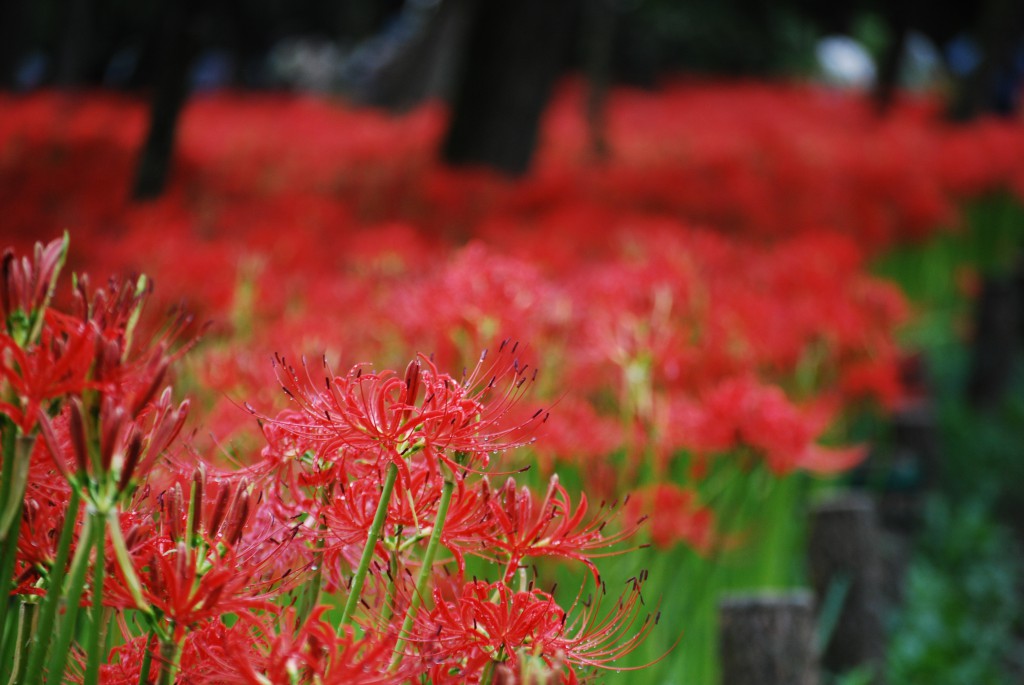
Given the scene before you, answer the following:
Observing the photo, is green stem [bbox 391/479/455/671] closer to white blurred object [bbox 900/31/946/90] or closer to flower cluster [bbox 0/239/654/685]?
flower cluster [bbox 0/239/654/685]

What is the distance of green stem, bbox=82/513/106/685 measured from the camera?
0.65 metres

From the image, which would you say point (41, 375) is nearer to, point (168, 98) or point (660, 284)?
point (660, 284)

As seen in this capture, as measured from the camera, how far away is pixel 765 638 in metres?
2.08

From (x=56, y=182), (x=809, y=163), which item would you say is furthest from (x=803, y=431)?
(x=809, y=163)

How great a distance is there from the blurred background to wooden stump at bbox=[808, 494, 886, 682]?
0.01 metres

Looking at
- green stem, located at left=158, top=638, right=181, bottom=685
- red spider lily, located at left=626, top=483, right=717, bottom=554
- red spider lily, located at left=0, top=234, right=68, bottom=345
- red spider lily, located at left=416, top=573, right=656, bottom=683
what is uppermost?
red spider lily, located at left=0, top=234, right=68, bottom=345

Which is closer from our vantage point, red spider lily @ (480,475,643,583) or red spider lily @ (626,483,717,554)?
red spider lily @ (480,475,643,583)

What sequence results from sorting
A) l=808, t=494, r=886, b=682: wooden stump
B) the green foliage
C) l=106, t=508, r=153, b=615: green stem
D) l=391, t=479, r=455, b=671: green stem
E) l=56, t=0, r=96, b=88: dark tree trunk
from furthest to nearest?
l=56, t=0, r=96, b=88: dark tree trunk, the green foliage, l=808, t=494, r=886, b=682: wooden stump, l=391, t=479, r=455, b=671: green stem, l=106, t=508, r=153, b=615: green stem

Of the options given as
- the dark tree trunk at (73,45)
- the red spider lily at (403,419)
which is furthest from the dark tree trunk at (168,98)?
the red spider lily at (403,419)

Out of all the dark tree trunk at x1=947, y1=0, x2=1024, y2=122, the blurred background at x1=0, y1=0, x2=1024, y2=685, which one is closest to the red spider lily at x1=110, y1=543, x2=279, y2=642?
the blurred background at x1=0, y1=0, x2=1024, y2=685

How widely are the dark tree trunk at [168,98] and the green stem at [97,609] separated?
3564 mm

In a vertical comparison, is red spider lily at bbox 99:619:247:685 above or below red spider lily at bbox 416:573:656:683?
below

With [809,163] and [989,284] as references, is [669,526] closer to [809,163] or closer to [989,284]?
[989,284]

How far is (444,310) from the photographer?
5.68ft
